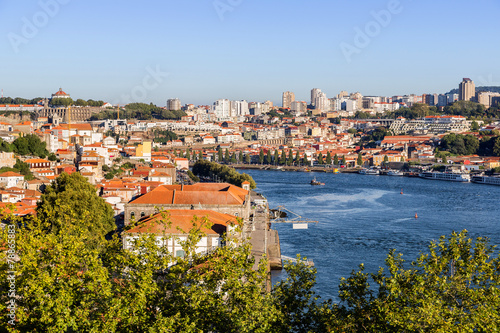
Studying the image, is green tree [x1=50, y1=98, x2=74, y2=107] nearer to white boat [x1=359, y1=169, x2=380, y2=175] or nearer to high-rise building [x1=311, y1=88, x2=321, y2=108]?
white boat [x1=359, y1=169, x2=380, y2=175]

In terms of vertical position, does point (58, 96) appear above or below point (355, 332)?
above

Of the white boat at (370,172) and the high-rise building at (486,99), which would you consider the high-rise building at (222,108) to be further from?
the white boat at (370,172)

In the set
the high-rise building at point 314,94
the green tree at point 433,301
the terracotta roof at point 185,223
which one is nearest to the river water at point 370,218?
the terracotta roof at point 185,223

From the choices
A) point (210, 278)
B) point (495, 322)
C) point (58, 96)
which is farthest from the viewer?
point (58, 96)

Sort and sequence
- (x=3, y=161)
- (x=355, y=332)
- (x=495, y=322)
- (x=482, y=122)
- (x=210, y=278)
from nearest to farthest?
(x=495, y=322), (x=355, y=332), (x=210, y=278), (x=3, y=161), (x=482, y=122)

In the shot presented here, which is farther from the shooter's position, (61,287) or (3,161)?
(3,161)

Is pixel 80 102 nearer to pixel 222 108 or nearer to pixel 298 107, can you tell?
pixel 222 108

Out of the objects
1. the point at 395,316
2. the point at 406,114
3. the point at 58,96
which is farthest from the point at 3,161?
the point at 406,114

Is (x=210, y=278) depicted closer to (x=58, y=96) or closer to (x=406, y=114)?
(x=58, y=96)
